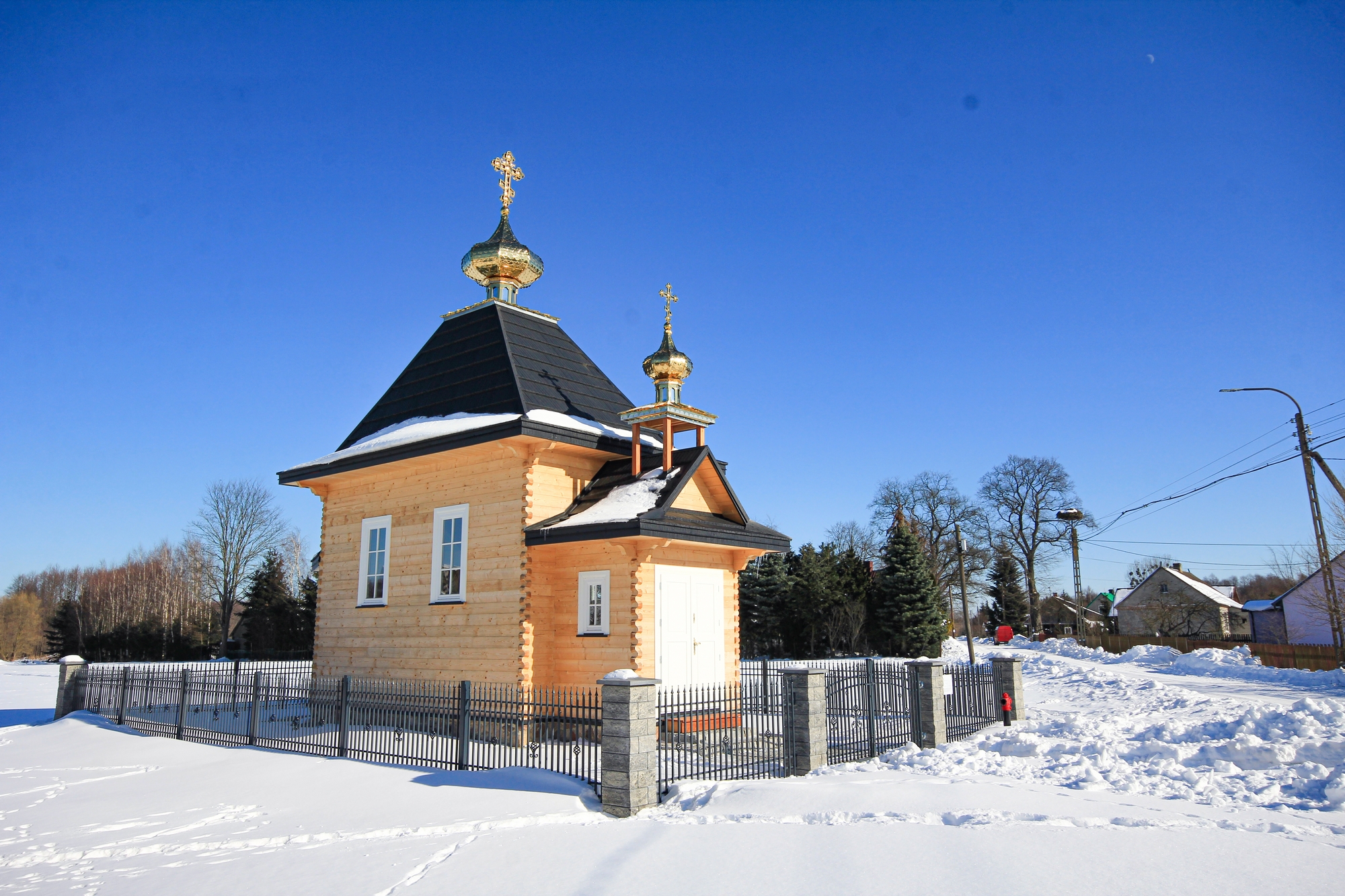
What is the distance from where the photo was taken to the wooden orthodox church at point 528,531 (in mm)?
14680

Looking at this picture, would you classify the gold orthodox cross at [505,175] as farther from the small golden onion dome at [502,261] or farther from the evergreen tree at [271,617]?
the evergreen tree at [271,617]

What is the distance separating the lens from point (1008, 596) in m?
60.8

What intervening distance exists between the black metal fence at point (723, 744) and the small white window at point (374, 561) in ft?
23.5

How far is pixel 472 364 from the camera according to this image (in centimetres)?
1798

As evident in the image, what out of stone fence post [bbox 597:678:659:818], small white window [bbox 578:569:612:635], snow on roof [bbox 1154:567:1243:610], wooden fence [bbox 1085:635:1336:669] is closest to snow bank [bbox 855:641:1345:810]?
stone fence post [bbox 597:678:659:818]

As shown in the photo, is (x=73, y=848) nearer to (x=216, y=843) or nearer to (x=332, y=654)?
(x=216, y=843)

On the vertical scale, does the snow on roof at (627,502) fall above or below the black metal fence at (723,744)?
above

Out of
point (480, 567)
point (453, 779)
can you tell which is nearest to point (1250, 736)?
point (453, 779)

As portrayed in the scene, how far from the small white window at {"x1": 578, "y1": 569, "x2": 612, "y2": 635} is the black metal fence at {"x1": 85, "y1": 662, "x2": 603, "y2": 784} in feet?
3.61

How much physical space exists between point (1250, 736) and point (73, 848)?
1429 cm

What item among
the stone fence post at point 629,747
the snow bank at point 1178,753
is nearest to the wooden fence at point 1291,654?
the snow bank at point 1178,753

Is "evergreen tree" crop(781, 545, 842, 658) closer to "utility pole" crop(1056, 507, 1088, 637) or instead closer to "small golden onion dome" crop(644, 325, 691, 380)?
"utility pole" crop(1056, 507, 1088, 637)

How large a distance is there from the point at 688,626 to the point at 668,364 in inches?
204

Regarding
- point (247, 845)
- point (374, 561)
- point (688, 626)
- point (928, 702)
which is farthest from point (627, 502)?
point (247, 845)
